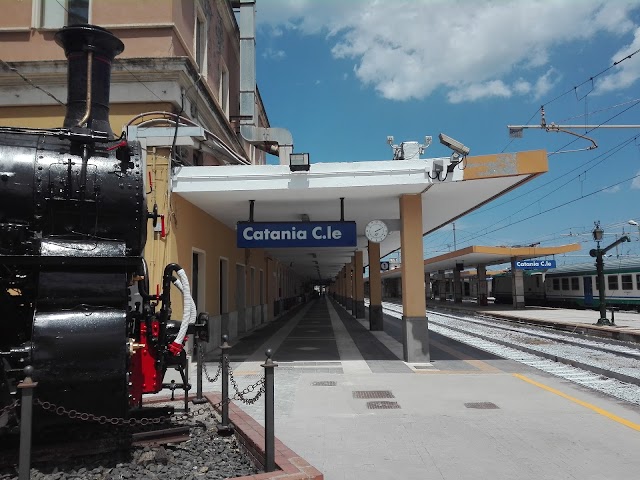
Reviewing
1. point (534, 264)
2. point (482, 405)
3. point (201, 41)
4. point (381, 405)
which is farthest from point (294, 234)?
point (534, 264)

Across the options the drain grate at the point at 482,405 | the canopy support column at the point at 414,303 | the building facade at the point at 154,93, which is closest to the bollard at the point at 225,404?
the drain grate at the point at 482,405

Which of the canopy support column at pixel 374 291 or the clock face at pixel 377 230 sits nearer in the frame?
the clock face at pixel 377 230

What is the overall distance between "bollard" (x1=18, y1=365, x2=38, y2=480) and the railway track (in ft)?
24.8

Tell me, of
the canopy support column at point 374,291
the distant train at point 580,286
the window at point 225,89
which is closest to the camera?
the window at point 225,89

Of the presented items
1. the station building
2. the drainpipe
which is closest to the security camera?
the station building

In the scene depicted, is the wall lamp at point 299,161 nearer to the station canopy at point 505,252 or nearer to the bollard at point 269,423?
the bollard at point 269,423

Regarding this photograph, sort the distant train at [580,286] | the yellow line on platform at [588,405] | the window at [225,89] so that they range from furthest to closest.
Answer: the distant train at [580,286], the window at [225,89], the yellow line on platform at [588,405]

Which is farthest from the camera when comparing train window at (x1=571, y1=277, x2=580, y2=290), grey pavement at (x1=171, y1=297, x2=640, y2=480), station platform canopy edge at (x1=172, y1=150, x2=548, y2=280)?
train window at (x1=571, y1=277, x2=580, y2=290)

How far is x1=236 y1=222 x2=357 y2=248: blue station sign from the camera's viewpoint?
10.8 m

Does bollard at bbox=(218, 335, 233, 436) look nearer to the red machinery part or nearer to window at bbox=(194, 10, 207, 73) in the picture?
the red machinery part

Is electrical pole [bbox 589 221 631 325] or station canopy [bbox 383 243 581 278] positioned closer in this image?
electrical pole [bbox 589 221 631 325]

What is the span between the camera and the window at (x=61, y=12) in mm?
11617

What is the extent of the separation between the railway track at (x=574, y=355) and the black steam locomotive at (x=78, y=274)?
6899mm

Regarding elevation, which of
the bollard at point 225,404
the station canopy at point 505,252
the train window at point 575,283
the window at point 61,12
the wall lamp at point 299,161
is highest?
the window at point 61,12
